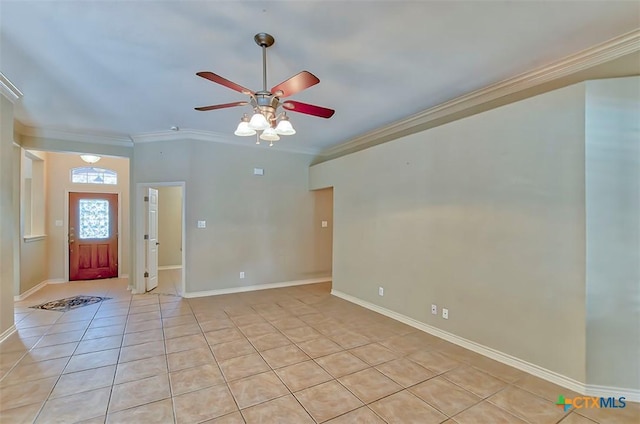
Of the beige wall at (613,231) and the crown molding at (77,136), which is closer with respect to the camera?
the beige wall at (613,231)

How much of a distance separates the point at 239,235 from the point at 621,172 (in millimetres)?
5196

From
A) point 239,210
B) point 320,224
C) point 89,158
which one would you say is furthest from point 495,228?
point 89,158

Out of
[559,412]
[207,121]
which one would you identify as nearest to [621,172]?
[559,412]

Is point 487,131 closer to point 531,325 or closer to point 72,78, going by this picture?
point 531,325

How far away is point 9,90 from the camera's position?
331 centimetres

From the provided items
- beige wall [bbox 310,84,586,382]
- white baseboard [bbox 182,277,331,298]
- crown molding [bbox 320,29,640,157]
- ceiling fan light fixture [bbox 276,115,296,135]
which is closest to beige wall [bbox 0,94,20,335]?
white baseboard [bbox 182,277,331,298]

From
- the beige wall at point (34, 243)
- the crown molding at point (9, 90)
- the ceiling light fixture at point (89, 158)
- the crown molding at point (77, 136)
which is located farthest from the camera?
the ceiling light fixture at point (89, 158)

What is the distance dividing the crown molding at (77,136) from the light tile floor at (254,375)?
2.91 metres

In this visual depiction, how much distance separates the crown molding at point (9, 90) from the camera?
3.12 metres

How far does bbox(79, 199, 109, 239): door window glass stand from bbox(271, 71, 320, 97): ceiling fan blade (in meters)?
6.33

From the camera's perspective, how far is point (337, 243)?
5379mm

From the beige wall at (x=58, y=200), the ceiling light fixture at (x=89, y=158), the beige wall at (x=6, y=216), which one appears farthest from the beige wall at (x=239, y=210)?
the beige wall at (x=58, y=200)

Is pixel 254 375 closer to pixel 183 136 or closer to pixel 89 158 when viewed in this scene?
pixel 183 136

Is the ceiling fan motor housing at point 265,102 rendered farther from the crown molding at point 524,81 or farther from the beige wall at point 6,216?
the beige wall at point 6,216
